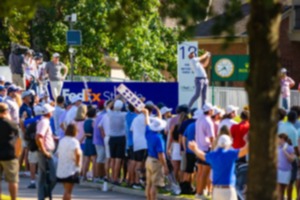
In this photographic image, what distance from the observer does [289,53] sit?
46.6 meters

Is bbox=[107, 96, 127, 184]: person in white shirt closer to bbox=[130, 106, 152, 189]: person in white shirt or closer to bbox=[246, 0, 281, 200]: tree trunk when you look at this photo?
bbox=[130, 106, 152, 189]: person in white shirt

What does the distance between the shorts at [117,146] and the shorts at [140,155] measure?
84 cm

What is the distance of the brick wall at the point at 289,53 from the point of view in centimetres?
4641

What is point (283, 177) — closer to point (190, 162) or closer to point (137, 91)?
point (190, 162)

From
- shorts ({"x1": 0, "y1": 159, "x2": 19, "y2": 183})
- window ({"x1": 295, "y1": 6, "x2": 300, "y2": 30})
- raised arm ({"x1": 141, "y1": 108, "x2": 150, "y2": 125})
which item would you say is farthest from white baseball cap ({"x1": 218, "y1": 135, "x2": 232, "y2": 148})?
window ({"x1": 295, "y1": 6, "x2": 300, "y2": 30})

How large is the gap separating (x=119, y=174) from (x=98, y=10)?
16.7 metres

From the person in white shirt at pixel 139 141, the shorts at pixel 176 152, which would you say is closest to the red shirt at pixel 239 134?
the person in white shirt at pixel 139 141

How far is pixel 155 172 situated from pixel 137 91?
11.2m

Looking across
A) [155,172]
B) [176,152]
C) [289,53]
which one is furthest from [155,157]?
[289,53]

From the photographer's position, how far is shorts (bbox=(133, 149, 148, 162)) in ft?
79.6

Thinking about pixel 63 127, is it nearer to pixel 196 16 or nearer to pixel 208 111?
pixel 208 111

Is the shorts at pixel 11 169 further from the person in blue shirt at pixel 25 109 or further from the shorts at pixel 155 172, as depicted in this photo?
the person in blue shirt at pixel 25 109

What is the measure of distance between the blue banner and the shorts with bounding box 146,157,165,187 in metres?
10.7

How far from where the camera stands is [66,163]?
19.4 m
